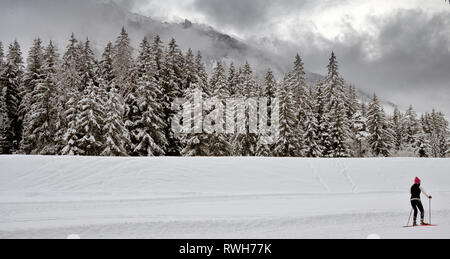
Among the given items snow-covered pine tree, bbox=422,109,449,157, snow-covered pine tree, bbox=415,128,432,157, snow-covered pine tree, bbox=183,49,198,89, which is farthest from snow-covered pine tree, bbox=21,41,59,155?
snow-covered pine tree, bbox=422,109,449,157

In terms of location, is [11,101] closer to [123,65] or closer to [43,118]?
[43,118]

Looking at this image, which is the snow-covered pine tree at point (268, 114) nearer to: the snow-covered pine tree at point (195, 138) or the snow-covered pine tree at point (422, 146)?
the snow-covered pine tree at point (195, 138)

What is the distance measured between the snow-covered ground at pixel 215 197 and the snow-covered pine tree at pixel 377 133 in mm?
24906

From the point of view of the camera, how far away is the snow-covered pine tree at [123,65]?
1485 inches

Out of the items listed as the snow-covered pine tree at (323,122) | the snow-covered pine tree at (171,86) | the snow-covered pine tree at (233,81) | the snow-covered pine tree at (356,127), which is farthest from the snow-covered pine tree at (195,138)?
the snow-covered pine tree at (356,127)

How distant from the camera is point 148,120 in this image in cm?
3419

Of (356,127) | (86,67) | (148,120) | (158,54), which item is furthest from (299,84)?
(86,67)

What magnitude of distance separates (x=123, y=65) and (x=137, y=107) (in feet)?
21.1

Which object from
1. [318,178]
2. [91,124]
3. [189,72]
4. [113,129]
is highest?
[189,72]

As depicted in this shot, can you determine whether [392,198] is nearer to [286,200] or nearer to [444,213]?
[444,213]

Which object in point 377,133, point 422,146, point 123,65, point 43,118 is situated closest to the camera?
point 43,118

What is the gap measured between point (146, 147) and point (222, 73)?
1676 centimetres

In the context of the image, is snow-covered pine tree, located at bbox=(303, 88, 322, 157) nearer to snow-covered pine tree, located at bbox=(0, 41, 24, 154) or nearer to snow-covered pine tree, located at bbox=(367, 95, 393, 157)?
snow-covered pine tree, located at bbox=(367, 95, 393, 157)

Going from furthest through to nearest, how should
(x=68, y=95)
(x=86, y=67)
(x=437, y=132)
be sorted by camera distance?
(x=437, y=132) → (x=86, y=67) → (x=68, y=95)
